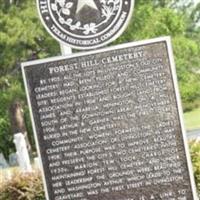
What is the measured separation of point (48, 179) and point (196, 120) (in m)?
34.4

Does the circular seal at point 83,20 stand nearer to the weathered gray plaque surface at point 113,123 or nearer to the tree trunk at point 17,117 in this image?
the weathered gray plaque surface at point 113,123

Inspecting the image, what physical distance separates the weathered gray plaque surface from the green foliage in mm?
3809

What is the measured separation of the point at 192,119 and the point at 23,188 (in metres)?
31.5

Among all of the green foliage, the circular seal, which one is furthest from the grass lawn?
the circular seal

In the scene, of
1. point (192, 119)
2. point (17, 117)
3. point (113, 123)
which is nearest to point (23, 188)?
point (113, 123)

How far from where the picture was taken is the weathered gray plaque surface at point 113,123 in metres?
6.06

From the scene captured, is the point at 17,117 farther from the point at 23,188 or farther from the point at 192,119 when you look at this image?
the point at 23,188

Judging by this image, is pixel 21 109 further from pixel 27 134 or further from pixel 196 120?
pixel 196 120

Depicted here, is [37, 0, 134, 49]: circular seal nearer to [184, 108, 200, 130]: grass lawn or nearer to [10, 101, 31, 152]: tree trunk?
[10, 101, 31, 152]: tree trunk

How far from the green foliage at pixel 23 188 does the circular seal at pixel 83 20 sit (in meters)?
4.06

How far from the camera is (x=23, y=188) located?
10086mm

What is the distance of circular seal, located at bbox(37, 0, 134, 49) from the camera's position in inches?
246

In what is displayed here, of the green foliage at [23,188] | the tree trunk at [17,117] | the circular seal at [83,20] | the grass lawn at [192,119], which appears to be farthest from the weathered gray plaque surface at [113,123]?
the grass lawn at [192,119]

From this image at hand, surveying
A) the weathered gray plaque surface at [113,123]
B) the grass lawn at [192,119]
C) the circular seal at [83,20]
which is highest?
the circular seal at [83,20]
